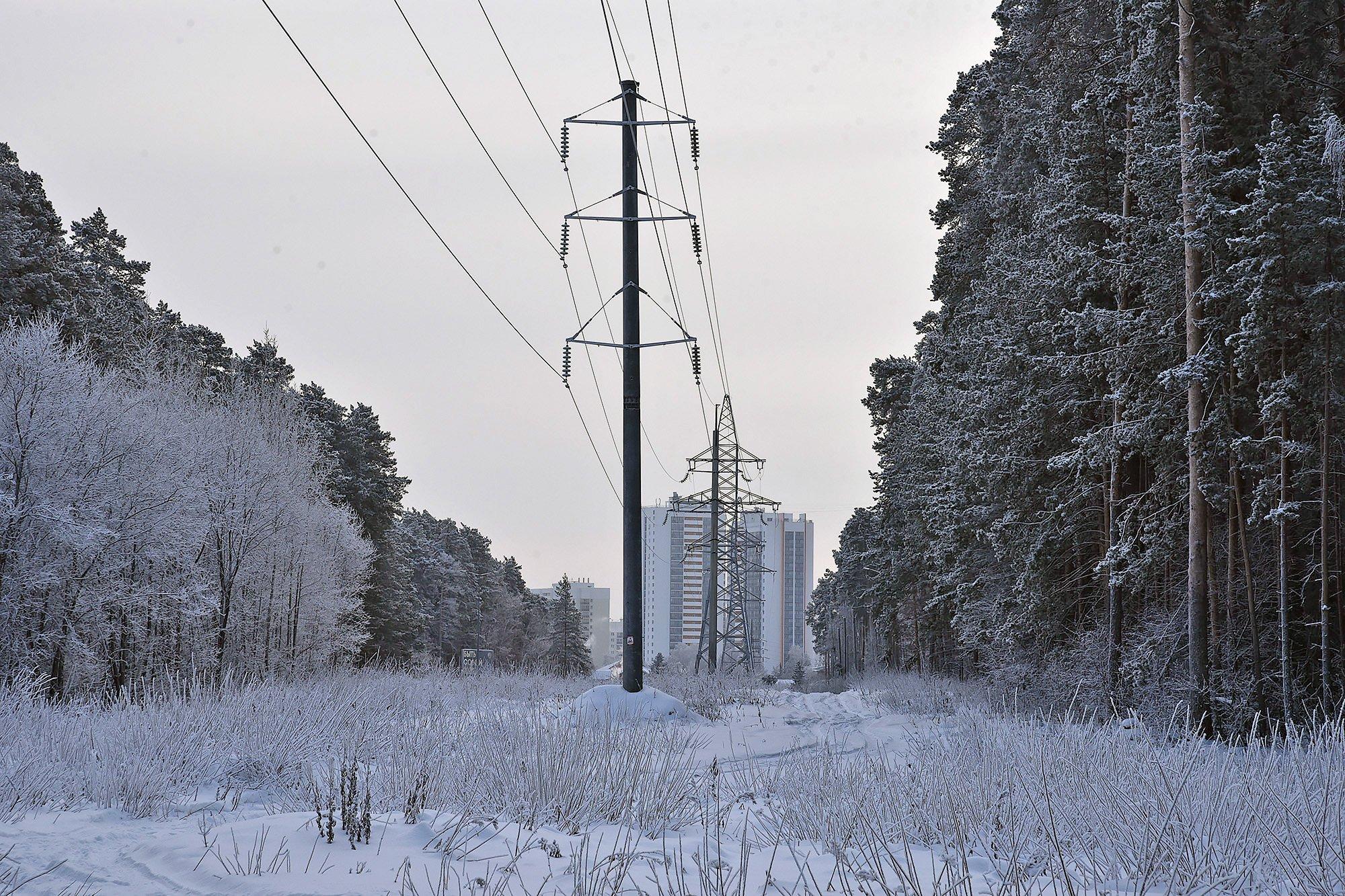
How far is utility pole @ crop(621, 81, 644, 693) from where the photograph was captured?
14.6 meters

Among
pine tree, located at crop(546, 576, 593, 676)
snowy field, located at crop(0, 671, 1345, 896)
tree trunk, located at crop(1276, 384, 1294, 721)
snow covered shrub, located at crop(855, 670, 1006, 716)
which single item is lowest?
pine tree, located at crop(546, 576, 593, 676)

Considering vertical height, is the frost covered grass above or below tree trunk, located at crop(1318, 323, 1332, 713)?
below

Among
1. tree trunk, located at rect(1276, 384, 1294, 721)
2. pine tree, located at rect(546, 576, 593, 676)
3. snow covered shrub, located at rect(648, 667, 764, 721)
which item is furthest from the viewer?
pine tree, located at rect(546, 576, 593, 676)

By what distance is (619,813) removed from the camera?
20.4 feet

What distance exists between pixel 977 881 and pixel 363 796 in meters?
3.68

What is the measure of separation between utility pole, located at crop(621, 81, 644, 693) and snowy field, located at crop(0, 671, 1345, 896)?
6.00m

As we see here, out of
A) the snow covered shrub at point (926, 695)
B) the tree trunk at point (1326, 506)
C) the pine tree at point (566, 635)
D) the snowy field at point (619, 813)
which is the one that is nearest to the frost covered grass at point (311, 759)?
the snowy field at point (619, 813)

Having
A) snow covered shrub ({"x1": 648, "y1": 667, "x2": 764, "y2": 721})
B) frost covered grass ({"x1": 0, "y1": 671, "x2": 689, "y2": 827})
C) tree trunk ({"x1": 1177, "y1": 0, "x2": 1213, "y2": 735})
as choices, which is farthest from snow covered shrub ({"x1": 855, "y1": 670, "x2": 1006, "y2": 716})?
frost covered grass ({"x1": 0, "y1": 671, "x2": 689, "y2": 827})

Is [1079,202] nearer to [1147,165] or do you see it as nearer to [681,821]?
[1147,165]

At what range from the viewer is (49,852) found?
4.86m

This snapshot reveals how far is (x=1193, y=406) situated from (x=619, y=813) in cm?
1127

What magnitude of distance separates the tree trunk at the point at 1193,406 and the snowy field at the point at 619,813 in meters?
6.61

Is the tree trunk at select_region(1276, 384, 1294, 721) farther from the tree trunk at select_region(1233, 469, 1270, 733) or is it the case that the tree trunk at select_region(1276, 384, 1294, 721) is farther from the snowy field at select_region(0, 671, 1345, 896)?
the snowy field at select_region(0, 671, 1345, 896)

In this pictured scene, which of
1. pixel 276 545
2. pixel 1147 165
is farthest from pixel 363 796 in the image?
pixel 276 545
